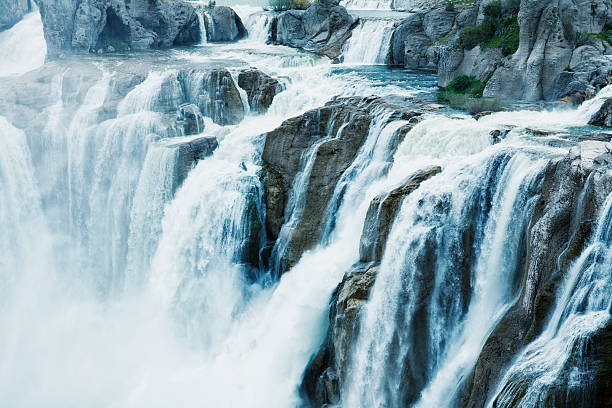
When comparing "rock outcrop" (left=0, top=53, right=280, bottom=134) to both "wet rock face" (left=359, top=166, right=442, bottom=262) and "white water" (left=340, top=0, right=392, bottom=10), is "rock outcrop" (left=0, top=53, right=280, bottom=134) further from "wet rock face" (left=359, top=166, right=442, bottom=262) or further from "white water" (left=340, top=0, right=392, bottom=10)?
"white water" (left=340, top=0, right=392, bottom=10)

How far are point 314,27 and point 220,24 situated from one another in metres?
8.06

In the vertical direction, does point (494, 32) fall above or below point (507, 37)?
above

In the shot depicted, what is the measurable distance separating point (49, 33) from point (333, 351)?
33.4 meters

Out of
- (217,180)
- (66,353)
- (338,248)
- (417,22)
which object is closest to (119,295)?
(66,353)

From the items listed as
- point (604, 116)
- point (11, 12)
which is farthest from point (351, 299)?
point (11, 12)

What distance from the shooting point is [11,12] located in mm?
47000

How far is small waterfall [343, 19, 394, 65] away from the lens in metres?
33.8

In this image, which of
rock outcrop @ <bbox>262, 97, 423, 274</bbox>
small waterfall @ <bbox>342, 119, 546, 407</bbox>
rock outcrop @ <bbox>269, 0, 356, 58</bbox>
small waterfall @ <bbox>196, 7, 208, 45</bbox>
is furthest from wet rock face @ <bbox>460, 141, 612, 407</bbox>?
small waterfall @ <bbox>196, 7, 208, 45</bbox>

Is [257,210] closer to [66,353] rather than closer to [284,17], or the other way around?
[66,353]

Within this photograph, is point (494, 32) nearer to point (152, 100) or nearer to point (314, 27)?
point (152, 100)

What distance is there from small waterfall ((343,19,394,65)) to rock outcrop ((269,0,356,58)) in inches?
82.4

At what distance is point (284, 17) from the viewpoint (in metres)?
42.5

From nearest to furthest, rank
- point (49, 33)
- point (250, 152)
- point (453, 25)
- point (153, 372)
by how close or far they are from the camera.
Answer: point (153, 372), point (250, 152), point (453, 25), point (49, 33)

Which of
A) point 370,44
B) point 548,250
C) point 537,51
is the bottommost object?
point 548,250
